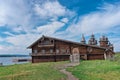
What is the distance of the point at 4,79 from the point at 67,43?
3809 centimetres

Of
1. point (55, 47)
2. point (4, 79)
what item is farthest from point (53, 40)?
point (4, 79)

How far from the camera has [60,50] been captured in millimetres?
58125

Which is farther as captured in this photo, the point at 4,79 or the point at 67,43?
the point at 67,43

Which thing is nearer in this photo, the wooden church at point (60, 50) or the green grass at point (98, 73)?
the green grass at point (98, 73)

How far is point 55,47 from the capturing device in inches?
2299

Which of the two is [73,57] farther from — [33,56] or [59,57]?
[33,56]

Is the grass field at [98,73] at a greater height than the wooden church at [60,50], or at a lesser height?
lesser

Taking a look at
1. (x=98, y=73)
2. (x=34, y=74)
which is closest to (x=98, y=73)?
(x=98, y=73)

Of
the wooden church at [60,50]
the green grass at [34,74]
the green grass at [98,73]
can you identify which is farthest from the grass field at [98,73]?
the wooden church at [60,50]

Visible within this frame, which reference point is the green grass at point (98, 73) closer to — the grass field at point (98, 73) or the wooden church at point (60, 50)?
the grass field at point (98, 73)

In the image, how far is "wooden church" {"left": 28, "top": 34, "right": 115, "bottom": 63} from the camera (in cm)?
5675

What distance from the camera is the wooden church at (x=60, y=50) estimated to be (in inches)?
2234

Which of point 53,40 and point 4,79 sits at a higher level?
point 53,40

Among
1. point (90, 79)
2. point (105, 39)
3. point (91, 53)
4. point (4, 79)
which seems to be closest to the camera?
point (90, 79)
